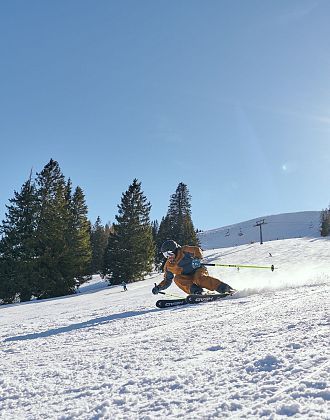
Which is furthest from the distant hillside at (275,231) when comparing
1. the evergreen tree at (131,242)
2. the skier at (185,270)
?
the skier at (185,270)

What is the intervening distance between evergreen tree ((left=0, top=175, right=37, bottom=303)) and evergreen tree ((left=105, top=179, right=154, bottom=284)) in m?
8.98

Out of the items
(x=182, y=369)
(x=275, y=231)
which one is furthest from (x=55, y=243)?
(x=275, y=231)

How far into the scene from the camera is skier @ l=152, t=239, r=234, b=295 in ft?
37.4

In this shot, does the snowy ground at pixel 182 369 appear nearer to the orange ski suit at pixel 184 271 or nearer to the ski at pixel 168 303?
the ski at pixel 168 303

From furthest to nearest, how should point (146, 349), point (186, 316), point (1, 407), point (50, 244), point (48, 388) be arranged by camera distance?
point (50, 244), point (186, 316), point (146, 349), point (48, 388), point (1, 407)

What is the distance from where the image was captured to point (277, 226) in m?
145

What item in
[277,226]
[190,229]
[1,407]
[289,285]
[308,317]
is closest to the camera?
[1,407]

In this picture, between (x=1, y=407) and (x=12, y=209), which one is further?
(x=12, y=209)

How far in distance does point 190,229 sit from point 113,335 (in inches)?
1904

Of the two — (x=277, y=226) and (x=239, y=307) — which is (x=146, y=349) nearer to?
(x=239, y=307)

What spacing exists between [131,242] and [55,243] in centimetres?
841

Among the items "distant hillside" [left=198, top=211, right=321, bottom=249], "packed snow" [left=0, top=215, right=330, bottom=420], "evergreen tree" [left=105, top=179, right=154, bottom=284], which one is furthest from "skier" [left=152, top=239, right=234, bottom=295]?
"distant hillside" [left=198, top=211, right=321, bottom=249]

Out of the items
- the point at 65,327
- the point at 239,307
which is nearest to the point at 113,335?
the point at 65,327

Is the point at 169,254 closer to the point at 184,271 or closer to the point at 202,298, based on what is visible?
the point at 184,271
